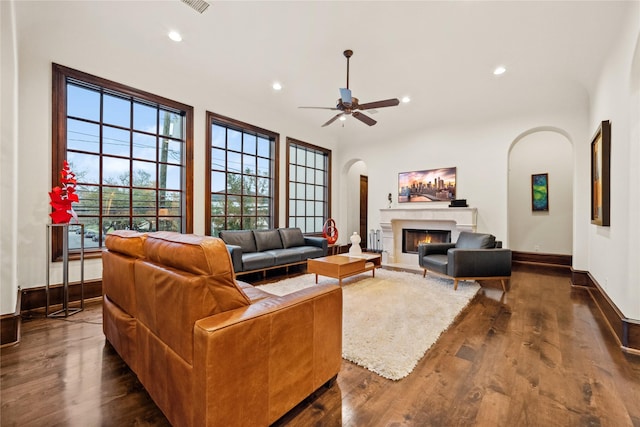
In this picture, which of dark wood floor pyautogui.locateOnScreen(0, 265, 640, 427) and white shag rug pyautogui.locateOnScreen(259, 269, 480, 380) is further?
white shag rug pyautogui.locateOnScreen(259, 269, 480, 380)

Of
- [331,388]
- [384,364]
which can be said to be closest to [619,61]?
[384,364]

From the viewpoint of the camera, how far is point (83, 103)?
342 cm

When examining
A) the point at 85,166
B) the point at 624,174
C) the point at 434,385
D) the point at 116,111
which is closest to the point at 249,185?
the point at 116,111

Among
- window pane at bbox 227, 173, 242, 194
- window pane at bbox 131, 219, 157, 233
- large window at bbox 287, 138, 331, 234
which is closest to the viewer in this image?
window pane at bbox 131, 219, 157, 233

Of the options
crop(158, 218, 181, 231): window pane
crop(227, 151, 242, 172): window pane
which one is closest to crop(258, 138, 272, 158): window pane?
crop(227, 151, 242, 172): window pane

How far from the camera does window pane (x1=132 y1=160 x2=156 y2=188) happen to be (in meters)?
3.85

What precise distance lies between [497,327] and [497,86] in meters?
3.73

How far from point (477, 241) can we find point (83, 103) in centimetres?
582

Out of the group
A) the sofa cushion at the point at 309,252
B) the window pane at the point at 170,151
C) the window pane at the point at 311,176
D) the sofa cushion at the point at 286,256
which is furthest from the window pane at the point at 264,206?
the window pane at the point at 170,151

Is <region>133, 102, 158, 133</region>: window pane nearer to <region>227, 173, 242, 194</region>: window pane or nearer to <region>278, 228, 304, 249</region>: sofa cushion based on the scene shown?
<region>227, 173, 242, 194</region>: window pane

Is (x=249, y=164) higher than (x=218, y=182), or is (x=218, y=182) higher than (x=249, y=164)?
(x=249, y=164)

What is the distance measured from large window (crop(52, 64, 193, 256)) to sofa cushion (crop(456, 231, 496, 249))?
4.45 metres

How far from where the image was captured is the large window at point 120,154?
331 centimetres

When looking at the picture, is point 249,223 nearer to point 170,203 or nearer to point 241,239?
point 241,239
